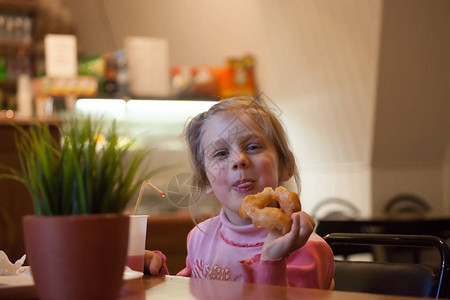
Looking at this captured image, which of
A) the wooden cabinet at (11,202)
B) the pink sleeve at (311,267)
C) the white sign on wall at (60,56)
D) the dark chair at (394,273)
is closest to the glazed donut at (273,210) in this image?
the pink sleeve at (311,267)

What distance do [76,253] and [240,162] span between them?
2.17 ft

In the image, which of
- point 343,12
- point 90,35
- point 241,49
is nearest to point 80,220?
point 343,12

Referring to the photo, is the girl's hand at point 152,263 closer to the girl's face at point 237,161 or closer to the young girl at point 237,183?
the young girl at point 237,183

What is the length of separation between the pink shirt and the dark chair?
214 mm

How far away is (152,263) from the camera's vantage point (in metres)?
1.30

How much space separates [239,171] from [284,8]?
3.94 m

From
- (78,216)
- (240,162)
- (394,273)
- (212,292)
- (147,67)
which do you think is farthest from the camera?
(147,67)

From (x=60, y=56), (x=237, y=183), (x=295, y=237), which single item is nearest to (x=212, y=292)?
(x=295, y=237)

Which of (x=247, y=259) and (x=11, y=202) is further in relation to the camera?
(x=11, y=202)

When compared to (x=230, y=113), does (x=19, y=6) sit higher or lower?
higher

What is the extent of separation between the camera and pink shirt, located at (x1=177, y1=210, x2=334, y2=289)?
113cm

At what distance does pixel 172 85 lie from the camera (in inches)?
220

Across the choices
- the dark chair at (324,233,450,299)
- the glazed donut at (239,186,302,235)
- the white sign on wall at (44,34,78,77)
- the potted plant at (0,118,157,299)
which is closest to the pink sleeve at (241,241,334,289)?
the glazed donut at (239,186,302,235)

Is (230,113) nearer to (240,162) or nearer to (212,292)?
(240,162)
